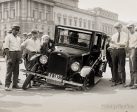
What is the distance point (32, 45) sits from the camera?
10.7 metres

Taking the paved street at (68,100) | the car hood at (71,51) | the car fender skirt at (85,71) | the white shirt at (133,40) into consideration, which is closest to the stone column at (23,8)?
the car hood at (71,51)

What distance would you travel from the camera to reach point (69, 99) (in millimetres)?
7969

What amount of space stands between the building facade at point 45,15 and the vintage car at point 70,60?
1708 inches

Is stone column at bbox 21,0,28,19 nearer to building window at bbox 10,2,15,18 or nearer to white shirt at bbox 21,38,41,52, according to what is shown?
building window at bbox 10,2,15,18

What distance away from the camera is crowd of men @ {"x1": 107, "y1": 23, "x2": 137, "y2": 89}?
1018 cm

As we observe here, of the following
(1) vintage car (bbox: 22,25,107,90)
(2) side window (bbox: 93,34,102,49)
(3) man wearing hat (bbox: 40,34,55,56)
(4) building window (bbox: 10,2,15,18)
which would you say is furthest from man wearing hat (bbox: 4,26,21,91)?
(4) building window (bbox: 10,2,15,18)

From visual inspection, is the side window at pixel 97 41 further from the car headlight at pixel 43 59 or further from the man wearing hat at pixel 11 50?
the man wearing hat at pixel 11 50

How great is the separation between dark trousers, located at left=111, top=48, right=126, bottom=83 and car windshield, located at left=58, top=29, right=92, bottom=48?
1.11 meters

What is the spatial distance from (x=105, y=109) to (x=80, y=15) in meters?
66.6

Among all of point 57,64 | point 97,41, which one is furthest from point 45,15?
point 57,64

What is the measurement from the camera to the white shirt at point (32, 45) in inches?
421

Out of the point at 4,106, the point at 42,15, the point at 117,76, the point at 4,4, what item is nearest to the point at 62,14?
the point at 42,15

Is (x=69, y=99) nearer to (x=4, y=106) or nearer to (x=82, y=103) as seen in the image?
(x=82, y=103)

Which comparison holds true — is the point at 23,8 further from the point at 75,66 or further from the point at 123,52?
the point at 75,66
